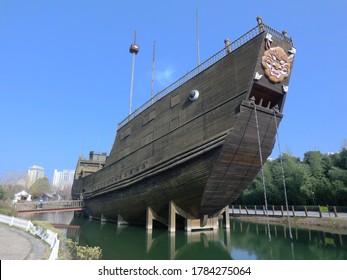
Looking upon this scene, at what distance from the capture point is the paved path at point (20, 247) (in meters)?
6.79

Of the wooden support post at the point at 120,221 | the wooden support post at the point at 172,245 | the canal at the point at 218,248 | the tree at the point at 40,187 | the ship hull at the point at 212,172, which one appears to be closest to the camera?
the canal at the point at 218,248

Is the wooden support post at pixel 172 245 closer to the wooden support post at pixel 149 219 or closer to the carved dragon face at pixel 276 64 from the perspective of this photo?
the wooden support post at pixel 149 219

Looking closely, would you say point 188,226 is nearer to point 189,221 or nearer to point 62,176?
point 189,221

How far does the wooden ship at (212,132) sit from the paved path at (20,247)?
639cm

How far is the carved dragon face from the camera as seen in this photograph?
35.7ft

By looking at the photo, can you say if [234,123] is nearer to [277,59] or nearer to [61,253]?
[277,59]

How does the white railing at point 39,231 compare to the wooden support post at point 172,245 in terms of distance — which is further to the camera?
the wooden support post at point 172,245

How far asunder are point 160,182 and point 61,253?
681 cm

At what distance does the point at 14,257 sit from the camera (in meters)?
6.68

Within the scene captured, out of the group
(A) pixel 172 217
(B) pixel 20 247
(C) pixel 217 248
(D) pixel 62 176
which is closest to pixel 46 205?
(A) pixel 172 217

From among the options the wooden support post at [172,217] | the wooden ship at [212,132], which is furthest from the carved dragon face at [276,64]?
the wooden support post at [172,217]

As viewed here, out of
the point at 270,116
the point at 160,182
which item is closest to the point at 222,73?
the point at 270,116

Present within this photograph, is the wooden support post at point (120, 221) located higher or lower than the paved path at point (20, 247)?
higher

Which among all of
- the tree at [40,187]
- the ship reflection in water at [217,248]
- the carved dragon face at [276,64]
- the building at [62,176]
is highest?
the building at [62,176]
